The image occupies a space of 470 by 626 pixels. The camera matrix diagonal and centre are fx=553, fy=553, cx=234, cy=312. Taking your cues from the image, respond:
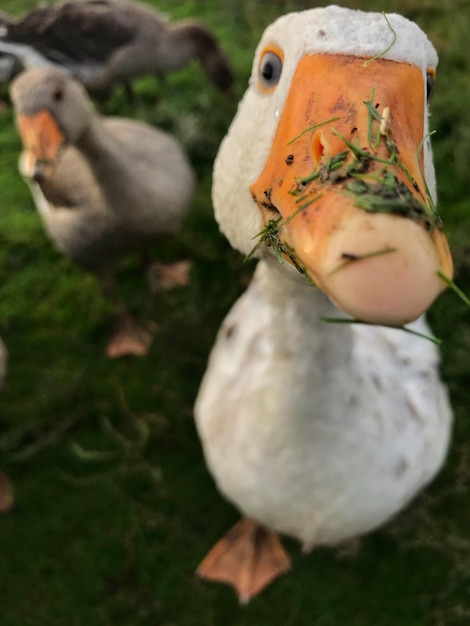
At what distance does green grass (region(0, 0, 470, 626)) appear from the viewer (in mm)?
1694

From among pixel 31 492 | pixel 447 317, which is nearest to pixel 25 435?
pixel 31 492

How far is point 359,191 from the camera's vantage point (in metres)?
0.49

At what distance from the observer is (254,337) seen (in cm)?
143

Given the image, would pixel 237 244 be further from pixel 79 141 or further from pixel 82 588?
pixel 82 588

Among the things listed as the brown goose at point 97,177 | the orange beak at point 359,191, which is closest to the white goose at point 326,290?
the orange beak at point 359,191

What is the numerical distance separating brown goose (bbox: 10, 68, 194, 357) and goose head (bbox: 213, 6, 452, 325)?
887mm

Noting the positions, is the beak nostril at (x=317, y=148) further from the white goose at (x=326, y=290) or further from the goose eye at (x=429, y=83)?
the goose eye at (x=429, y=83)

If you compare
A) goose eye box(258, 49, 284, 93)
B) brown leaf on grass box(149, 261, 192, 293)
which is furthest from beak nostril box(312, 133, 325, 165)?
brown leaf on grass box(149, 261, 192, 293)

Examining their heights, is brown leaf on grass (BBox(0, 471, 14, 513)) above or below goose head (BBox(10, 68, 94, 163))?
below

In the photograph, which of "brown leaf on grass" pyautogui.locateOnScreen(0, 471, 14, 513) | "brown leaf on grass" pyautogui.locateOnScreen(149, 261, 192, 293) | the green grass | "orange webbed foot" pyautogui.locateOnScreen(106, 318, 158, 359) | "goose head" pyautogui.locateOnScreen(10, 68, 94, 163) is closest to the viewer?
"goose head" pyautogui.locateOnScreen(10, 68, 94, 163)

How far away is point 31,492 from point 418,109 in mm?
1794

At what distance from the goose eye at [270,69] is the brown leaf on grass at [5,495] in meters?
1.66

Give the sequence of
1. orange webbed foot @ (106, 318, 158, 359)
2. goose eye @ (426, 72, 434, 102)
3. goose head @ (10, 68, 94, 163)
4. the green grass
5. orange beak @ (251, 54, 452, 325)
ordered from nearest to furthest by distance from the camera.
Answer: orange beak @ (251, 54, 452, 325), goose eye @ (426, 72, 434, 102), goose head @ (10, 68, 94, 163), the green grass, orange webbed foot @ (106, 318, 158, 359)

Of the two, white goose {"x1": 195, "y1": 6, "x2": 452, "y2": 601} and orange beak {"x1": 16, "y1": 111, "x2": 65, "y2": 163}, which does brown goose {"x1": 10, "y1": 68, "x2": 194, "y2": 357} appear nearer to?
orange beak {"x1": 16, "y1": 111, "x2": 65, "y2": 163}
